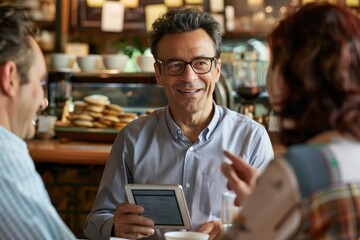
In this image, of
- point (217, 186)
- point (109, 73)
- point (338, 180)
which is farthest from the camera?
point (109, 73)

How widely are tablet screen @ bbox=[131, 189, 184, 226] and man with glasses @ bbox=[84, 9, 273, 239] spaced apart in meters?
0.32

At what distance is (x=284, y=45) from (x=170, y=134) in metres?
1.59

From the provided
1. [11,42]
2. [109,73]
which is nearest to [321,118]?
[11,42]

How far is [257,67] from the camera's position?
649 centimetres

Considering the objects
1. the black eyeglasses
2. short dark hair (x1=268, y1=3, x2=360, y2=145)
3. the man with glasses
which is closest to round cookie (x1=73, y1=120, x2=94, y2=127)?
the man with glasses

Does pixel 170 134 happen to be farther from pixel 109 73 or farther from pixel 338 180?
pixel 109 73

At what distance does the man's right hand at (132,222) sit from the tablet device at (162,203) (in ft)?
0.09

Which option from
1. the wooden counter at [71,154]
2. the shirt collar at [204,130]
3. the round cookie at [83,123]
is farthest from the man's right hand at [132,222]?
the round cookie at [83,123]

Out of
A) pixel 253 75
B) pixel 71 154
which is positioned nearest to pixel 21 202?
pixel 71 154

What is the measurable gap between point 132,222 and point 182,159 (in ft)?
1.58

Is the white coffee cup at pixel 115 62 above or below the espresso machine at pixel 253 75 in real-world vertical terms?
above

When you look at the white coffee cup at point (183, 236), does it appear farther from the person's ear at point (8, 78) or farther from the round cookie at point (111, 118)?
the round cookie at point (111, 118)

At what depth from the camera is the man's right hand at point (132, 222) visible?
8.77ft

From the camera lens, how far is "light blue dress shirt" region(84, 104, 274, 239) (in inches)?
119
